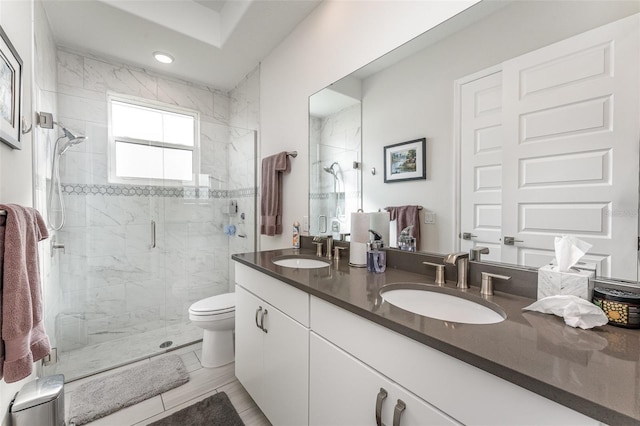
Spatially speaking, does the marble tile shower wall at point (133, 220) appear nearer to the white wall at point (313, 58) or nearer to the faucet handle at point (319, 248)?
the white wall at point (313, 58)

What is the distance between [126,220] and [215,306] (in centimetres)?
126

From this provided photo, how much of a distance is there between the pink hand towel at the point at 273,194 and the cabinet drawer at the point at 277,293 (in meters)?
0.65

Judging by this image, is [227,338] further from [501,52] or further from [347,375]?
[501,52]

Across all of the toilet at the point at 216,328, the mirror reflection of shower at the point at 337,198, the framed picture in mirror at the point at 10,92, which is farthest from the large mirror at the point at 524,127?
the framed picture in mirror at the point at 10,92

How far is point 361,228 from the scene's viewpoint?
4.80 feet

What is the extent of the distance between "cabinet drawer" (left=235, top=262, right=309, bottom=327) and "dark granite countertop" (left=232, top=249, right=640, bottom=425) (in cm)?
22

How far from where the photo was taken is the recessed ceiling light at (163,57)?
237 centimetres

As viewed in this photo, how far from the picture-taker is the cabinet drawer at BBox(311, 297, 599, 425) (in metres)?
0.51

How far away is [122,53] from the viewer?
7.72ft

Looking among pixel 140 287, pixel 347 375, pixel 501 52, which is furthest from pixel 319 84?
pixel 140 287

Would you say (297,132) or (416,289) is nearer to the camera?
(416,289)

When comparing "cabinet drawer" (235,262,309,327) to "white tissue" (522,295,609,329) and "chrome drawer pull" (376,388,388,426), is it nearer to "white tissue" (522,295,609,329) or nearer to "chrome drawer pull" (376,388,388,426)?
"chrome drawer pull" (376,388,388,426)

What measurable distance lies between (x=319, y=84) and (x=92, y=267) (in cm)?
245

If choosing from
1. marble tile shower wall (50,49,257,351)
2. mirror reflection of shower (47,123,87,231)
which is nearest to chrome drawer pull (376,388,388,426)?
marble tile shower wall (50,49,257,351)
